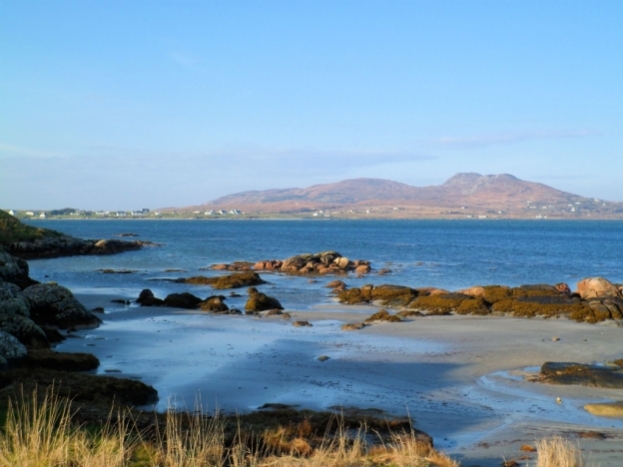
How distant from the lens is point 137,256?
238 ft

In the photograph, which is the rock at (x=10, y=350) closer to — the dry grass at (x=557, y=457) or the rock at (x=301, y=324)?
the dry grass at (x=557, y=457)

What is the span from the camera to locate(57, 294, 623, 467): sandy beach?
1263 cm

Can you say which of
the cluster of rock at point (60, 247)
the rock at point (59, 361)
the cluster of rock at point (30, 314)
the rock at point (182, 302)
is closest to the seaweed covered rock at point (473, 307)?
the rock at point (182, 302)

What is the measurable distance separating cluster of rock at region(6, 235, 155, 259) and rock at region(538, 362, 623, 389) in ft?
186

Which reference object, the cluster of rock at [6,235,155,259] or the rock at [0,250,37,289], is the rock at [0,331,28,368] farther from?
the cluster of rock at [6,235,155,259]

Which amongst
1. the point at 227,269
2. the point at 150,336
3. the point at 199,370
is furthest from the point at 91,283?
the point at 199,370

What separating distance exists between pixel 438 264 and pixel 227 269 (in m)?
20.3

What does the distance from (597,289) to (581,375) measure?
1882 cm

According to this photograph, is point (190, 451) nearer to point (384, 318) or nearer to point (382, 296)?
point (384, 318)

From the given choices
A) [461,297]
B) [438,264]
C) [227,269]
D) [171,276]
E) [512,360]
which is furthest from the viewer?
[438,264]

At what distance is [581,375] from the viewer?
55.2ft

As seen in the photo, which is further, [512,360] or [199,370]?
[512,360]

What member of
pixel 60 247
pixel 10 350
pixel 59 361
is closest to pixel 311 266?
pixel 60 247

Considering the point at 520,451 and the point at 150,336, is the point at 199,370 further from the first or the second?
the point at 520,451
